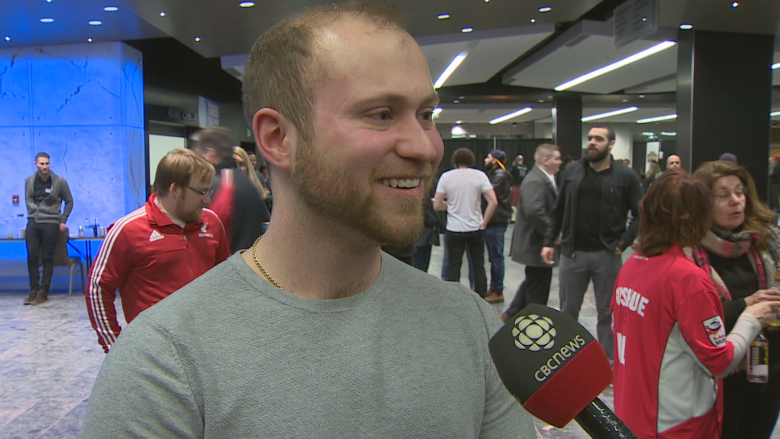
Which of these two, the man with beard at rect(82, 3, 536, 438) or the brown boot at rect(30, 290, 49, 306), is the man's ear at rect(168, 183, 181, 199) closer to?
the man with beard at rect(82, 3, 536, 438)

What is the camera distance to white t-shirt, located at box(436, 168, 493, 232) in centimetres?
515

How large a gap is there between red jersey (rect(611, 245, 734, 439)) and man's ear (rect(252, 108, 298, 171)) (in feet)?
4.72

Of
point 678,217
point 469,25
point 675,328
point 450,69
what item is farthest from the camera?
point 450,69

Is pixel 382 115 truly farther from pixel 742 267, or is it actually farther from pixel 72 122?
pixel 72 122

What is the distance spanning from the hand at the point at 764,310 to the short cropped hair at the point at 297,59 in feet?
5.49

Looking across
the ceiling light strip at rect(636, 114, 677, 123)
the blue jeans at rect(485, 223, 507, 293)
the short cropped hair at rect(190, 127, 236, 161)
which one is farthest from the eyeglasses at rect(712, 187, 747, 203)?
the ceiling light strip at rect(636, 114, 677, 123)

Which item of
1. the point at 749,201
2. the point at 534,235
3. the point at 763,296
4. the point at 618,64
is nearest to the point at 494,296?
the point at 534,235

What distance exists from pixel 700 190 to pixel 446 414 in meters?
1.53

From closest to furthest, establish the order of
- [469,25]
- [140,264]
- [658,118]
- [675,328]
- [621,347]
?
1. [675,328]
2. [621,347]
3. [140,264]
4. [469,25]
5. [658,118]

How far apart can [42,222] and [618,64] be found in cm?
945

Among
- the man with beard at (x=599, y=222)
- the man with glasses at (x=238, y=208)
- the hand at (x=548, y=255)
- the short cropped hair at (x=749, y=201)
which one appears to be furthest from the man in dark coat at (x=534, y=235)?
the man with glasses at (x=238, y=208)

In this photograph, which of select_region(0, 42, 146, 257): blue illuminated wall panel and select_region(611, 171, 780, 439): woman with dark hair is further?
select_region(0, 42, 146, 257): blue illuminated wall panel

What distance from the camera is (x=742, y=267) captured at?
2074mm

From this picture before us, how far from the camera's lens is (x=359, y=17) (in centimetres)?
82
